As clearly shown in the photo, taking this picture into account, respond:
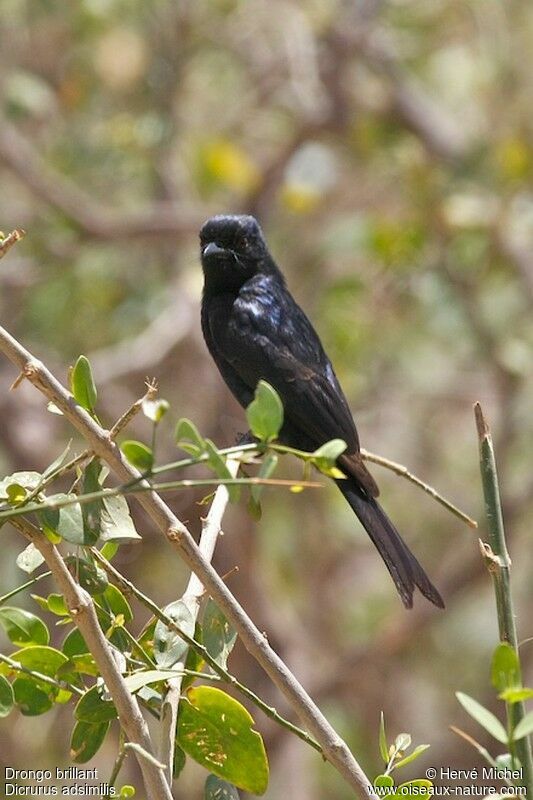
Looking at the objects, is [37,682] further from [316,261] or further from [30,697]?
[316,261]

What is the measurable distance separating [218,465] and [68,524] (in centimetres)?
25

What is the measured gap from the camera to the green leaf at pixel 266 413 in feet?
4.26

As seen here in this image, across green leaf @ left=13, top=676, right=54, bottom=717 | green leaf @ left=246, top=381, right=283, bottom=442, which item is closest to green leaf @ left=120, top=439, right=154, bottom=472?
green leaf @ left=246, top=381, right=283, bottom=442

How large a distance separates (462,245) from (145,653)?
3.71m

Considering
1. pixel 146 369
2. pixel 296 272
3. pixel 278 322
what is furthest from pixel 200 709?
pixel 296 272

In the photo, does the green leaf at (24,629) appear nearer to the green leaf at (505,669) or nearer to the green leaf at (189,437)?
the green leaf at (189,437)

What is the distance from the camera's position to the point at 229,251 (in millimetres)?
3416

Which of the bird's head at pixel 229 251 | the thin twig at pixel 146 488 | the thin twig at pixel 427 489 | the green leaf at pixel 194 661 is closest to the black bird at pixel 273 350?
the bird's head at pixel 229 251

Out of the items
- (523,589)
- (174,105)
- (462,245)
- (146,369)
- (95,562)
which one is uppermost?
(174,105)

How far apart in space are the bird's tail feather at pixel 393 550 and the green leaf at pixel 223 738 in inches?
26.6

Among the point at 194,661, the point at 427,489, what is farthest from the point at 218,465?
the point at 427,489

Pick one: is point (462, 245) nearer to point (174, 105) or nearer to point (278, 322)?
point (174, 105)

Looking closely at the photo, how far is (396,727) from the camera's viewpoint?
558cm

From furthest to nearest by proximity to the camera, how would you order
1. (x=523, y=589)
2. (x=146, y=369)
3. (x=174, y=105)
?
(x=523, y=589)
(x=174, y=105)
(x=146, y=369)
